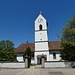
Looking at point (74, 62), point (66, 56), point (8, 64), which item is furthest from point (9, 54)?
point (74, 62)

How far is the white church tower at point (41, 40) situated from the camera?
132ft

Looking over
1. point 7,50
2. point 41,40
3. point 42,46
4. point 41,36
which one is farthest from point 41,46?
point 7,50

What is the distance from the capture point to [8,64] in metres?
27.5

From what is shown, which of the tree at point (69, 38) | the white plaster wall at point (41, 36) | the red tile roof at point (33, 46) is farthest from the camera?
the red tile roof at point (33, 46)

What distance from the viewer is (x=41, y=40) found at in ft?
134

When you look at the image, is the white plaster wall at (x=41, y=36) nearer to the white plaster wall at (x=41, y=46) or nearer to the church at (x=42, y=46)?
the church at (x=42, y=46)

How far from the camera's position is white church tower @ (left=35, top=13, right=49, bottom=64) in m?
40.3

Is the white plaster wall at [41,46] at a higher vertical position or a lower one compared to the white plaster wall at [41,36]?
lower

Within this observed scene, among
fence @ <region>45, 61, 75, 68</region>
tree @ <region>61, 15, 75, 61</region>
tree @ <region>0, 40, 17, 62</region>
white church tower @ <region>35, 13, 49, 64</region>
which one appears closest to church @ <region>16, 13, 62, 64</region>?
white church tower @ <region>35, 13, 49, 64</region>

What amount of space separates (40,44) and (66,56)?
36.4ft

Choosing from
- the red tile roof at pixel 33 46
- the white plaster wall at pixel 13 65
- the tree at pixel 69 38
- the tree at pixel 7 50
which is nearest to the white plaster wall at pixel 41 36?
the red tile roof at pixel 33 46

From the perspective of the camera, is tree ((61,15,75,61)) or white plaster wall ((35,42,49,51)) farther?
white plaster wall ((35,42,49,51))

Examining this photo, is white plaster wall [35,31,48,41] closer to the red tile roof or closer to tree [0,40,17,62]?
the red tile roof

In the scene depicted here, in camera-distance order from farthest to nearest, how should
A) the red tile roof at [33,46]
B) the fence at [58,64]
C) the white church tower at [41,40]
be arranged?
the red tile roof at [33,46]
the white church tower at [41,40]
the fence at [58,64]
